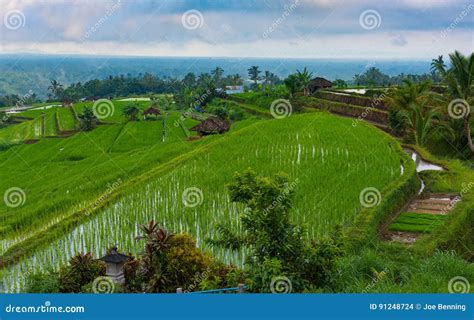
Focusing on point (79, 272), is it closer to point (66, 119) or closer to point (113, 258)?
point (113, 258)

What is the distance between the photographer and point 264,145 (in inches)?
686

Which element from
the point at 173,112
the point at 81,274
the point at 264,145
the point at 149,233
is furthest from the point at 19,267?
the point at 173,112

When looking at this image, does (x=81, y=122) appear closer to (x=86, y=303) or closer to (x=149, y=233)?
(x=149, y=233)

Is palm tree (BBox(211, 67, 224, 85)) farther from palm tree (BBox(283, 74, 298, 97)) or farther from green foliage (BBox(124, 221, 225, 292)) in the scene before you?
Answer: green foliage (BBox(124, 221, 225, 292))

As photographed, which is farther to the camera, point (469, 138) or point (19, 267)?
point (469, 138)

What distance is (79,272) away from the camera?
6.38 m

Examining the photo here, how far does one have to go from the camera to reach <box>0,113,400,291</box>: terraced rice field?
349 inches

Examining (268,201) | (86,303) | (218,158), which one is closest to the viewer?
(86,303)

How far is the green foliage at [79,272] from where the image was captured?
245 inches

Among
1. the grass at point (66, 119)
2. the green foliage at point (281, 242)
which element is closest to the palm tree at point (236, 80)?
the grass at point (66, 119)

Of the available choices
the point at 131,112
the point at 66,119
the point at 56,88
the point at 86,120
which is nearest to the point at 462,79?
the point at 131,112

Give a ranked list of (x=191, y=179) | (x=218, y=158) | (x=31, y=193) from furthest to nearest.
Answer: (x=218, y=158), (x=31, y=193), (x=191, y=179)

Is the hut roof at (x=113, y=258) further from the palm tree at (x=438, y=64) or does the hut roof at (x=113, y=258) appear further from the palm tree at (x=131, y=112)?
the palm tree at (x=131, y=112)

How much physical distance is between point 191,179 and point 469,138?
11138mm
